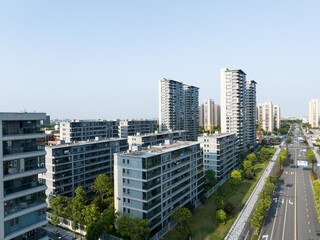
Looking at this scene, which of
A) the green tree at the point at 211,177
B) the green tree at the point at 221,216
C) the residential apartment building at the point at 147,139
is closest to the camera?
the green tree at the point at 221,216

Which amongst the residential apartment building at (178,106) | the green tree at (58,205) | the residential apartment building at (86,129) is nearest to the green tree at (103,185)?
the green tree at (58,205)

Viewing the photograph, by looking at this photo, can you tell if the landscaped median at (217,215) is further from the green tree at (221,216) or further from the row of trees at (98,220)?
the row of trees at (98,220)

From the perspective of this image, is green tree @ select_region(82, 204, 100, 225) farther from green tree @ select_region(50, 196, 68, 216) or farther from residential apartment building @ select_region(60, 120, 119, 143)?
residential apartment building @ select_region(60, 120, 119, 143)

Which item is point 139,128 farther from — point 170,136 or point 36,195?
point 36,195

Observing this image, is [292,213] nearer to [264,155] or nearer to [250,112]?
[264,155]

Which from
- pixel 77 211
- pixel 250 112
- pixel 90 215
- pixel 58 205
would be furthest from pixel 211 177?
pixel 250 112

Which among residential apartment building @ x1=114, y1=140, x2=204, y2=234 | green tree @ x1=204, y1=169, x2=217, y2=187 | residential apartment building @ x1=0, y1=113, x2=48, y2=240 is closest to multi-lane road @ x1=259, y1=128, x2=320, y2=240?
green tree @ x1=204, y1=169, x2=217, y2=187

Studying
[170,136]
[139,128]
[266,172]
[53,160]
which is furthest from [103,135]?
[266,172]
